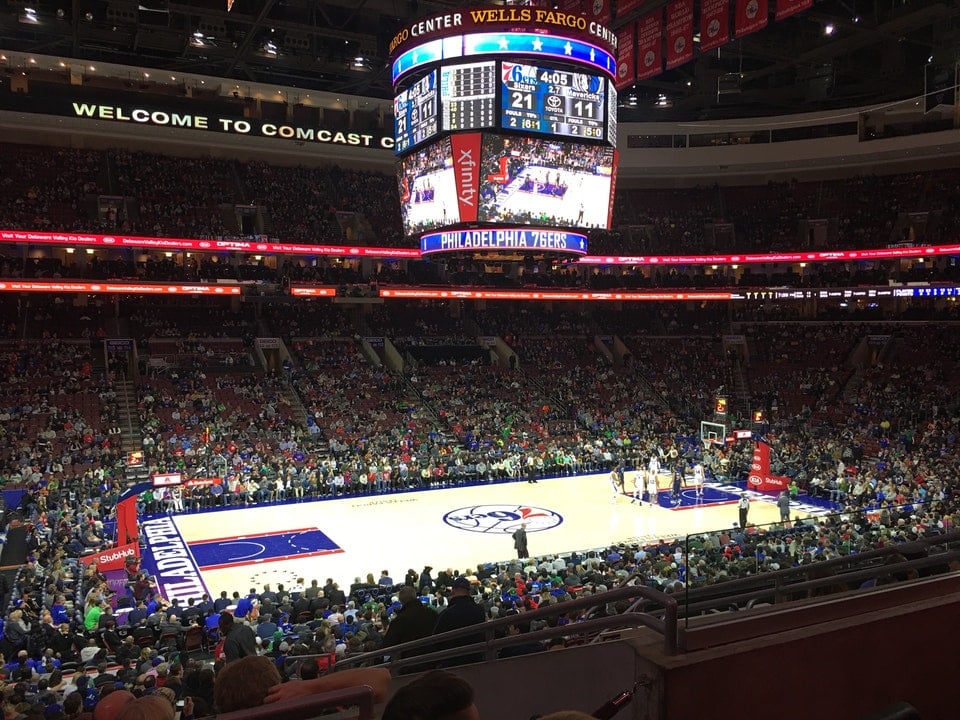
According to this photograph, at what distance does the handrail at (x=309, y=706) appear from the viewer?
243 cm

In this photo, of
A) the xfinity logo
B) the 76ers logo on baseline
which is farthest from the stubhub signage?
the 76ers logo on baseline

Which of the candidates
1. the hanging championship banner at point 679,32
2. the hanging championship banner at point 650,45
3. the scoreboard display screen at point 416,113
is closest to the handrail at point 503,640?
the scoreboard display screen at point 416,113

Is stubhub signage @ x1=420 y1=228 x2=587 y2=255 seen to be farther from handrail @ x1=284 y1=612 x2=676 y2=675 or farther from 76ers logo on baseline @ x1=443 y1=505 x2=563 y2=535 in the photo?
handrail @ x1=284 y1=612 x2=676 y2=675

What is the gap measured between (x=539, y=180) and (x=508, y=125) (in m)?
1.84

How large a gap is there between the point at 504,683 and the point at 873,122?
43588mm

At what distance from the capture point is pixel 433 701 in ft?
6.75

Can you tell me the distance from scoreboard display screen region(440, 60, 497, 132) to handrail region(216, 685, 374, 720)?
1893cm

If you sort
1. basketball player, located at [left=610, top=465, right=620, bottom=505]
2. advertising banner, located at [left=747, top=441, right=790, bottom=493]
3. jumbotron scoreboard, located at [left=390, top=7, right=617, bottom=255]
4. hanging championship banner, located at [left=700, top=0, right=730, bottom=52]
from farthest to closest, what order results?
advertising banner, located at [left=747, top=441, right=790, bottom=493] → basketball player, located at [left=610, top=465, right=620, bottom=505] → jumbotron scoreboard, located at [left=390, top=7, right=617, bottom=255] → hanging championship banner, located at [left=700, top=0, right=730, bottom=52]

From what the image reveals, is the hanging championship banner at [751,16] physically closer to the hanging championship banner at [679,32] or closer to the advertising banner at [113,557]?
the hanging championship banner at [679,32]

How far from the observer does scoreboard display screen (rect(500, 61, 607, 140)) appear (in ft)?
66.3

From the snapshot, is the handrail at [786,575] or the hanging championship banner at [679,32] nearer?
the handrail at [786,575]

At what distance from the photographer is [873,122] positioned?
133 feet

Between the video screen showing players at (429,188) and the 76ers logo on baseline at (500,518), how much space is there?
8803 mm

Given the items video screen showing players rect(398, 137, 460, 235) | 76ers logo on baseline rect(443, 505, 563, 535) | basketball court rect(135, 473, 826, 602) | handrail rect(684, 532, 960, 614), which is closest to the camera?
handrail rect(684, 532, 960, 614)
